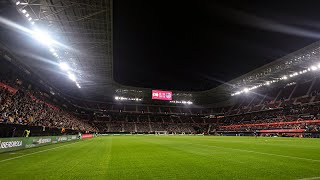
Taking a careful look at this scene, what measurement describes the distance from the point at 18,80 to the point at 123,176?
33.1 m

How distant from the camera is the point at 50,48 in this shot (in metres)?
32.7

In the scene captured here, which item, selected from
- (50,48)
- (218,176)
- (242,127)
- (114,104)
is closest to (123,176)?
(218,176)

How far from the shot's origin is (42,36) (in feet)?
93.1

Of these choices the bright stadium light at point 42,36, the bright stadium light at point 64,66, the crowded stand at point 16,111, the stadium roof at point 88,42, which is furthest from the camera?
the bright stadium light at point 64,66

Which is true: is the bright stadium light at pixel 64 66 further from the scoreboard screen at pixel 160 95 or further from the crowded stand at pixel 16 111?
the scoreboard screen at pixel 160 95

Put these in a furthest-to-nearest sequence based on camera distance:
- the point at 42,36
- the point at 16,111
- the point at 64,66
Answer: the point at 64,66 < the point at 42,36 < the point at 16,111

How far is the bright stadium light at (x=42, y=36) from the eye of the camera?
2691 centimetres

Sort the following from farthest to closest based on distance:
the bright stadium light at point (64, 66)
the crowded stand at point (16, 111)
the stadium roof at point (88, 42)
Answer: the bright stadium light at point (64, 66) < the stadium roof at point (88, 42) < the crowded stand at point (16, 111)

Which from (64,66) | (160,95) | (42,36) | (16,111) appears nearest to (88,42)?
(42,36)

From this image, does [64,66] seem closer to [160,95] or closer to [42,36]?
[42,36]

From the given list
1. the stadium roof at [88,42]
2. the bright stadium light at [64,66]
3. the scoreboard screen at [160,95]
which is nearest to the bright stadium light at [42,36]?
the stadium roof at [88,42]

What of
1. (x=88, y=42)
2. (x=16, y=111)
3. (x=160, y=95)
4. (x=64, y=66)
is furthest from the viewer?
(x=160, y=95)

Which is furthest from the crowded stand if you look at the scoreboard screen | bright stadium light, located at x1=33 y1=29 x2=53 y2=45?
the scoreboard screen

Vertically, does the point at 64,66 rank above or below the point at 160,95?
above
